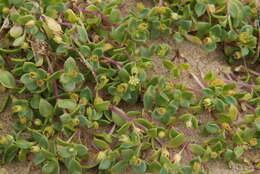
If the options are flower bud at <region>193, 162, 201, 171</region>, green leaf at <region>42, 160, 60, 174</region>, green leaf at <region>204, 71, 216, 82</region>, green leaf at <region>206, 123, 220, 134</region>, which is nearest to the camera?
green leaf at <region>42, 160, 60, 174</region>

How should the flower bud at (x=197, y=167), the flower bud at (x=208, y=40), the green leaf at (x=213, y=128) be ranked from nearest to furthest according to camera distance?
the flower bud at (x=197, y=167) → the green leaf at (x=213, y=128) → the flower bud at (x=208, y=40)

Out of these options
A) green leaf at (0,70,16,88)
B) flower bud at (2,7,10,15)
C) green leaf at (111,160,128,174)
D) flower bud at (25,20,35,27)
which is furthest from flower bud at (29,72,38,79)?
green leaf at (111,160,128,174)

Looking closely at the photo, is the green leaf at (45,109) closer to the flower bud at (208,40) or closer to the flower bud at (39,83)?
the flower bud at (39,83)

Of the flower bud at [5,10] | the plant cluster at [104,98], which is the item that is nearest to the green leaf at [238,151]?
the plant cluster at [104,98]

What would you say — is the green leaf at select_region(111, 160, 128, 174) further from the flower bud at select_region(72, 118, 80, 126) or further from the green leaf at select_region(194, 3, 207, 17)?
the green leaf at select_region(194, 3, 207, 17)

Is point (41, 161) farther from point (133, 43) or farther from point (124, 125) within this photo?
point (133, 43)

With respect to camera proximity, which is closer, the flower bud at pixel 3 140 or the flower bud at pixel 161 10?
the flower bud at pixel 3 140

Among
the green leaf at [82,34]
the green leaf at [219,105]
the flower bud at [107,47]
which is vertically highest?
the green leaf at [82,34]

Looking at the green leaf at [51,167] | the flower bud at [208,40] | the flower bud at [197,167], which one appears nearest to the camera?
the green leaf at [51,167]

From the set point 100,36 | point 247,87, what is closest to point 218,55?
point 247,87
